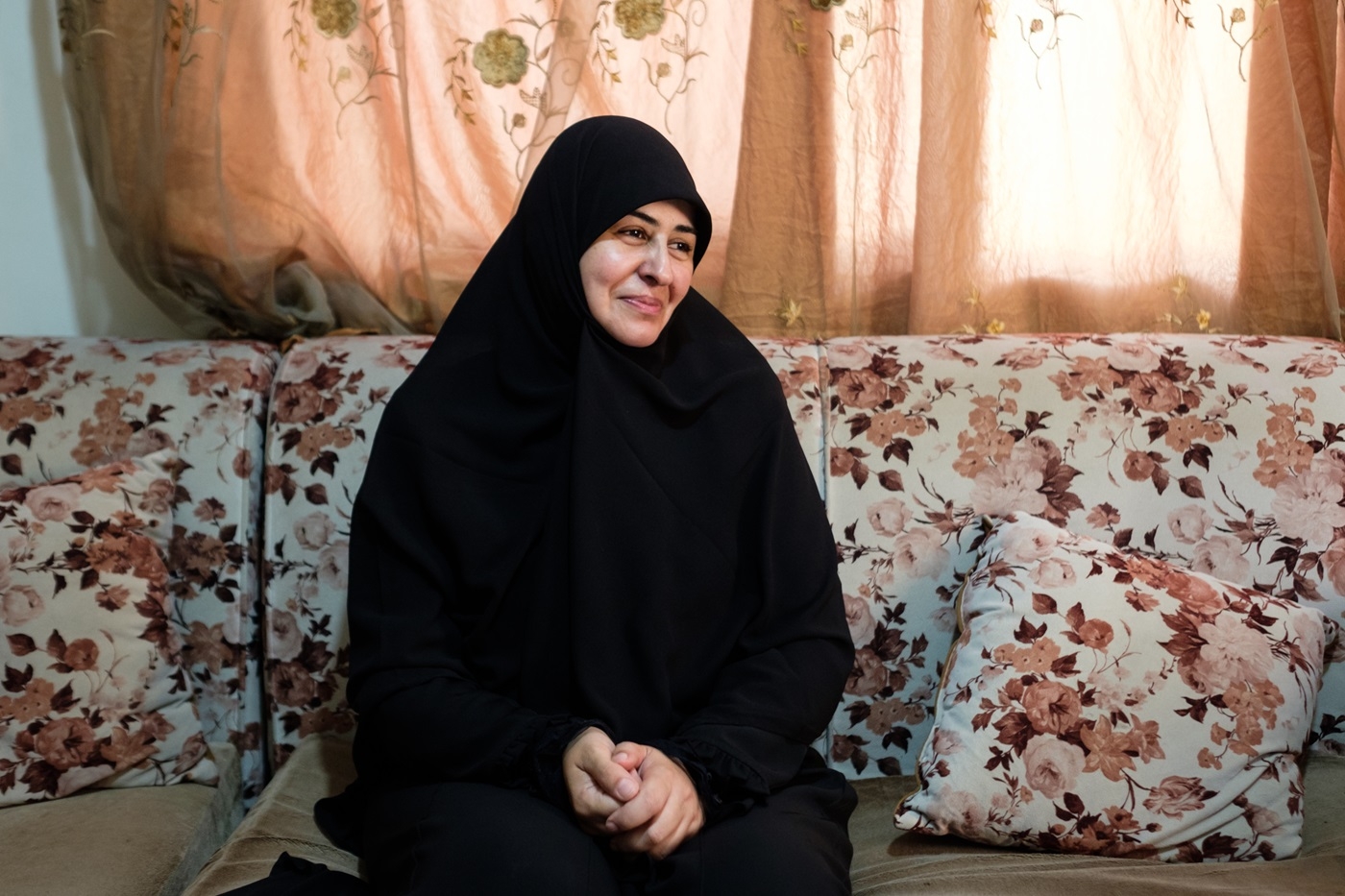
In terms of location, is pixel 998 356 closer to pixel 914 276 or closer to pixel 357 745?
pixel 914 276

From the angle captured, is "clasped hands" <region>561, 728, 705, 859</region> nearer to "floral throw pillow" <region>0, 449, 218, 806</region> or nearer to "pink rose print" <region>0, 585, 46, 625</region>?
"floral throw pillow" <region>0, 449, 218, 806</region>

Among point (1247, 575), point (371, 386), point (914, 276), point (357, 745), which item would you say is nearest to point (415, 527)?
point (357, 745)

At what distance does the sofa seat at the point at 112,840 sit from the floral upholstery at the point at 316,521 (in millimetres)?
174

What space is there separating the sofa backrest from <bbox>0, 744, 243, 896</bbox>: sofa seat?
215mm

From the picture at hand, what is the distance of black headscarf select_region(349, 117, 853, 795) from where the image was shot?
137 centimetres

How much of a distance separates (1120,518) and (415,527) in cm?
103

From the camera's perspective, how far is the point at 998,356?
1781mm

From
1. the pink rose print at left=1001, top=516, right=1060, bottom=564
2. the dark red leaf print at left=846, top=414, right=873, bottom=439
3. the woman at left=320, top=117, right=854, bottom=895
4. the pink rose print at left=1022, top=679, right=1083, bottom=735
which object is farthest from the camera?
the dark red leaf print at left=846, top=414, right=873, bottom=439

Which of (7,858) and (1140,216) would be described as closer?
(7,858)

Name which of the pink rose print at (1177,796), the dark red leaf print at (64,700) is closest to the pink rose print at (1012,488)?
the pink rose print at (1177,796)

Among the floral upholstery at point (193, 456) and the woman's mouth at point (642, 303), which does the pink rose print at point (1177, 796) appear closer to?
the woman's mouth at point (642, 303)

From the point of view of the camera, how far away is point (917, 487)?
1720mm

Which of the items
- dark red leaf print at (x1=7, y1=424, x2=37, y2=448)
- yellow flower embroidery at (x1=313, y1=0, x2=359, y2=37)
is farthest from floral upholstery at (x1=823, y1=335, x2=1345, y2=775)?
dark red leaf print at (x1=7, y1=424, x2=37, y2=448)

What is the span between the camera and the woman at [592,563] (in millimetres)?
1303
